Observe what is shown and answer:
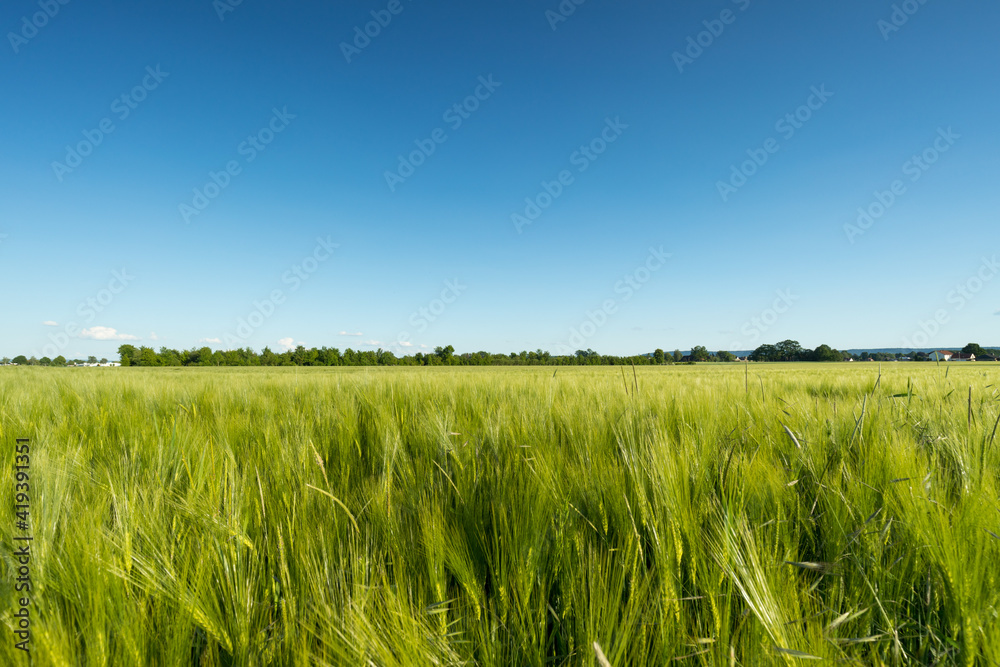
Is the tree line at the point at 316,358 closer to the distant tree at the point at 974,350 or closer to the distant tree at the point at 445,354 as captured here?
the distant tree at the point at 445,354

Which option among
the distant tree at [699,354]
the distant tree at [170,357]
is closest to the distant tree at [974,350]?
the distant tree at [699,354]

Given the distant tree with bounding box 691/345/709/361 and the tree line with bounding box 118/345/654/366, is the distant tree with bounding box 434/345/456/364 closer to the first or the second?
the tree line with bounding box 118/345/654/366

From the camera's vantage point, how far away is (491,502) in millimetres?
1077

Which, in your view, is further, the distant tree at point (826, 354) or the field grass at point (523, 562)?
the distant tree at point (826, 354)

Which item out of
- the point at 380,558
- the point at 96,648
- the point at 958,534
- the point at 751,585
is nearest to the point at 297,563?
the point at 380,558

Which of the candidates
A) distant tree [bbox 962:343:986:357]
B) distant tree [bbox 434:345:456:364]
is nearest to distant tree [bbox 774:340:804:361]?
distant tree [bbox 962:343:986:357]

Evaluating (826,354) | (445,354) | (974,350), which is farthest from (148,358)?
(974,350)

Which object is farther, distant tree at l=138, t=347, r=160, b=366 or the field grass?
distant tree at l=138, t=347, r=160, b=366

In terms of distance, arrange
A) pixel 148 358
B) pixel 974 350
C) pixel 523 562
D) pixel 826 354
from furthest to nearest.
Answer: pixel 826 354, pixel 148 358, pixel 974 350, pixel 523 562

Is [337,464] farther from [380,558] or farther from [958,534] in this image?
[958,534]

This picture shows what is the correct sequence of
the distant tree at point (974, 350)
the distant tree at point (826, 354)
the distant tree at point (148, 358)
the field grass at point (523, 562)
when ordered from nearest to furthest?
1. the field grass at point (523, 562)
2. the distant tree at point (974, 350)
3. the distant tree at point (148, 358)
4. the distant tree at point (826, 354)

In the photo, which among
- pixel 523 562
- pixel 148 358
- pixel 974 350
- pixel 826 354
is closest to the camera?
pixel 523 562

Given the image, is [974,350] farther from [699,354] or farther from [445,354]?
[445,354]

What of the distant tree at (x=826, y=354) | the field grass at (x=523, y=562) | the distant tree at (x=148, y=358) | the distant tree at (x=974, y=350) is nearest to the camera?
the field grass at (x=523, y=562)
